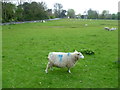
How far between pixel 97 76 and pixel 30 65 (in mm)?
5071

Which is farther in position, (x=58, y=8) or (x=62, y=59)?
(x=58, y=8)

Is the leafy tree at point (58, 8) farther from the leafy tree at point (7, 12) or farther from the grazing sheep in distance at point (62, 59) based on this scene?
the grazing sheep in distance at point (62, 59)

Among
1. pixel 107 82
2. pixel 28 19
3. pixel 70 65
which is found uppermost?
pixel 28 19

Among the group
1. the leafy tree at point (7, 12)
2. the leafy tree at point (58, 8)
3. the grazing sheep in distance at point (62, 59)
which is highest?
the leafy tree at point (58, 8)

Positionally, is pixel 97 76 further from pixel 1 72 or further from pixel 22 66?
pixel 1 72

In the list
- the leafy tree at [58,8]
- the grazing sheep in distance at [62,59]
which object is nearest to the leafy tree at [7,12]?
the grazing sheep in distance at [62,59]

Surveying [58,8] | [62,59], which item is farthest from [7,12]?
[58,8]

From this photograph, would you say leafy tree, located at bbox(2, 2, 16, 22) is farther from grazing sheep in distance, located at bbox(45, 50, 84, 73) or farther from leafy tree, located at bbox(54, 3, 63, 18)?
leafy tree, located at bbox(54, 3, 63, 18)

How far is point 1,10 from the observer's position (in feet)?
210

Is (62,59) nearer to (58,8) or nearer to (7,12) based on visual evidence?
(7,12)

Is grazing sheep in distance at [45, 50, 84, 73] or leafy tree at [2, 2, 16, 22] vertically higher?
leafy tree at [2, 2, 16, 22]

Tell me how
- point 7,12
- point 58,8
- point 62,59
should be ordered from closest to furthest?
point 62,59, point 7,12, point 58,8

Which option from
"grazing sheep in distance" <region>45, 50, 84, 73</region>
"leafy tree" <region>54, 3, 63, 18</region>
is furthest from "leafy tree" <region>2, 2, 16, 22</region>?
"leafy tree" <region>54, 3, 63, 18</region>

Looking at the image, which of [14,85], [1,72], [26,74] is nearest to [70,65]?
[26,74]
